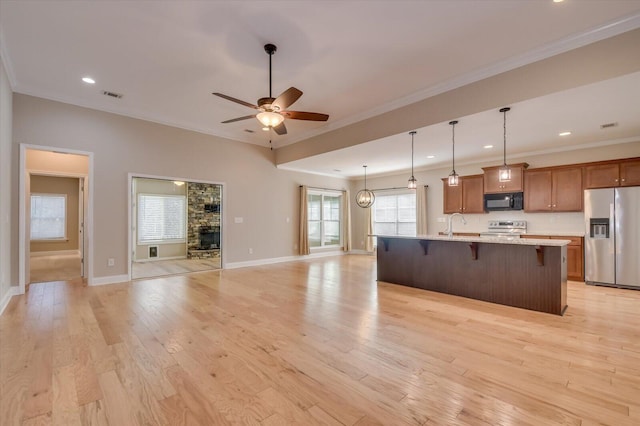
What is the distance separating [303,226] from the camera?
8.34m

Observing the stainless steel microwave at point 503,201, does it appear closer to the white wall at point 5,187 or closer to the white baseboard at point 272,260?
the white baseboard at point 272,260

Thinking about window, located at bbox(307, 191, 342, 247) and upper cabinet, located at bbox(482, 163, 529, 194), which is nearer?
upper cabinet, located at bbox(482, 163, 529, 194)

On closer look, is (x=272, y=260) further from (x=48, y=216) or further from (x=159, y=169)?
(x=48, y=216)

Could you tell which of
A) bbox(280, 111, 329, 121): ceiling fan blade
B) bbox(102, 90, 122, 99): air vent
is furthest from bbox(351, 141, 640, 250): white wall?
bbox(102, 90, 122, 99): air vent

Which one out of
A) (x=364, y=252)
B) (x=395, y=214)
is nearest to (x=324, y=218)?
(x=364, y=252)

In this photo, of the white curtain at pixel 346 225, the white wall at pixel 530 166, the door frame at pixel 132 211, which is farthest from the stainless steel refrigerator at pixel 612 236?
the door frame at pixel 132 211

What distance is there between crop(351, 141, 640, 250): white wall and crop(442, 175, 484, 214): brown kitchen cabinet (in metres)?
0.31

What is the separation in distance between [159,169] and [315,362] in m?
5.24

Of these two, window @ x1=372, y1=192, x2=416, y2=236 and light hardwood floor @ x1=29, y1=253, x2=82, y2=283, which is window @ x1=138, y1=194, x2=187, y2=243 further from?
window @ x1=372, y1=192, x2=416, y2=236

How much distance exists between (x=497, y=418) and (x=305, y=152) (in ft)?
19.4

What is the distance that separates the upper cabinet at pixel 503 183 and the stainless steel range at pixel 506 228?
745mm

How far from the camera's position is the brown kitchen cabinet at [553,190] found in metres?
5.59

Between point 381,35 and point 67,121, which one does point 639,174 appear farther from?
point 67,121

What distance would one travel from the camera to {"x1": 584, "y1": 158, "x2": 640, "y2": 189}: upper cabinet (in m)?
4.99
